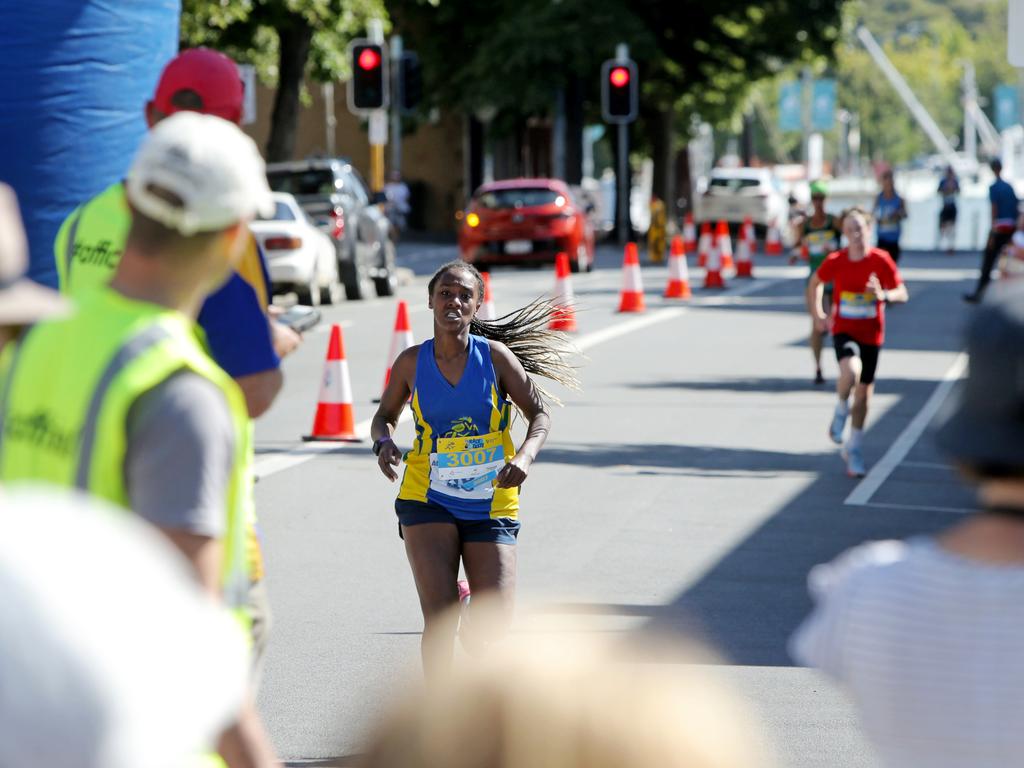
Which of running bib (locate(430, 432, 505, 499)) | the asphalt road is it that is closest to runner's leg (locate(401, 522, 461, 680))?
running bib (locate(430, 432, 505, 499))

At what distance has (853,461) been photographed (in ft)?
41.4

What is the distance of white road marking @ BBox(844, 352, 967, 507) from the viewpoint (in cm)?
1186

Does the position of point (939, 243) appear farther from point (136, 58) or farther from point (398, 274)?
point (136, 58)

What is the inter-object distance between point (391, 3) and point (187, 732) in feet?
151

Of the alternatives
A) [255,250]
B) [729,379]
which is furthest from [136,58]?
[729,379]

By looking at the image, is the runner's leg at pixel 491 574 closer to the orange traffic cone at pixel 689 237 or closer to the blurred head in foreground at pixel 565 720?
the blurred head in foreground at pixel 565 720

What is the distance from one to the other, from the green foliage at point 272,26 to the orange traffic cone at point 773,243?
10309 millimetres

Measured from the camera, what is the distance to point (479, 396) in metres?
6.54

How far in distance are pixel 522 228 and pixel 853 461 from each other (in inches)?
828

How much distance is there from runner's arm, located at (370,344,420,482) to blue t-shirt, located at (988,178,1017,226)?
20225mm

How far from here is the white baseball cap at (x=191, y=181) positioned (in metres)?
2.87

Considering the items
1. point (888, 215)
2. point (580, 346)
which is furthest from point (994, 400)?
point (888, 215)

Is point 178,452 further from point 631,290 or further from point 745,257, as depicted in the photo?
point 745,257

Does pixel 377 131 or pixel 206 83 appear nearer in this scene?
pixel 206 83
